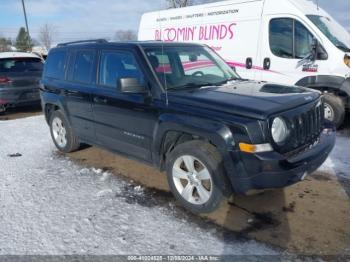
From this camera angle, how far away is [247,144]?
336cm

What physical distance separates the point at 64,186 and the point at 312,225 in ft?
10.1

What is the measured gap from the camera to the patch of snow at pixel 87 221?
336cm

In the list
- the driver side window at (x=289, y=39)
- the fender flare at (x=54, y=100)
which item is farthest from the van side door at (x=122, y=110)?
the driver side window at (x=289, y=39)

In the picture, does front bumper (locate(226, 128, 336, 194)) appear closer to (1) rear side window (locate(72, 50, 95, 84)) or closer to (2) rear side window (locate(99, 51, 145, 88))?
(2) rear side window (locate(99, 51, 145, 88))

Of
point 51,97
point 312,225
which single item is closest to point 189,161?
point 312,225

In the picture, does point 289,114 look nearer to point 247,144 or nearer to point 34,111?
point 247,144

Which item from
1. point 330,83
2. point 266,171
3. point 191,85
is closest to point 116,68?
point 191,85

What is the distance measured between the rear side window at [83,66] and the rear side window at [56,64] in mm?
430

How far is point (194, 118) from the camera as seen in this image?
147 inches

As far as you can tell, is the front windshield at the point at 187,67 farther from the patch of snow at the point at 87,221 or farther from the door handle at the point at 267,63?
the door handle at the point at 267,63

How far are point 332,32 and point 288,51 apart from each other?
0.95 metres

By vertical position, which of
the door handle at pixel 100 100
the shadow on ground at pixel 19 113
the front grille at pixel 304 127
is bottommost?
the shadow on ground at pixel 19 113

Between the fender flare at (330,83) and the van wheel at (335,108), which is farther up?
the fender flare at (330,83)

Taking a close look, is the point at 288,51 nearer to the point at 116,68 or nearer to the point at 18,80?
the point at 116,68
